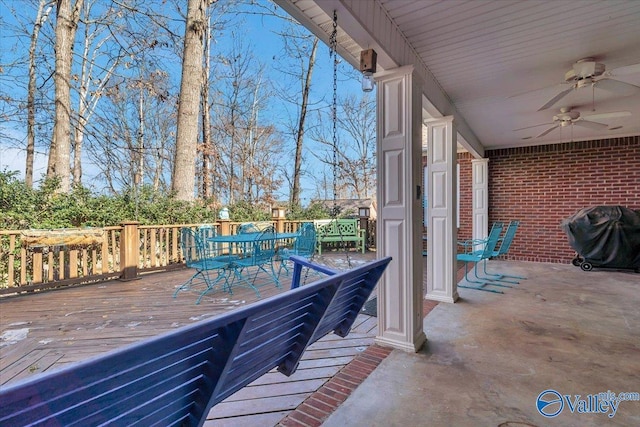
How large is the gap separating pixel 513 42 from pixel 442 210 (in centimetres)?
185

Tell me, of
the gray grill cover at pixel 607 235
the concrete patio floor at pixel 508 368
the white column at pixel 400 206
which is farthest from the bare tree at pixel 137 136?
the gray grill cover at pixel 607 235

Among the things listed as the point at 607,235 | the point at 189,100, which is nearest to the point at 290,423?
the point at 607,235

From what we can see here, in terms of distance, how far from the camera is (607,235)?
17.1 feet

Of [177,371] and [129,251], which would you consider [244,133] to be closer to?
[129,251]

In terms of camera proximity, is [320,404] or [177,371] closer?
[177,371]

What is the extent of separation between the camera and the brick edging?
1641 mm

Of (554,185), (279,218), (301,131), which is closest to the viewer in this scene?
(554,185)

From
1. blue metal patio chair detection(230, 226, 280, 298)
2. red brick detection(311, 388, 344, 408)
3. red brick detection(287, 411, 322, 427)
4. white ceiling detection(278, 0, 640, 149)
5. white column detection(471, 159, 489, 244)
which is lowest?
red brick detection(287, 411, 322, 427)

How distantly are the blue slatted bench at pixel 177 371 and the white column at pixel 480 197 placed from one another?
19.7 ft

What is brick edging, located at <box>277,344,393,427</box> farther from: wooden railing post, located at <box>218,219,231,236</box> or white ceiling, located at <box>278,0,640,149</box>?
wooden railing post, located at <box>218,219,231,236</box>

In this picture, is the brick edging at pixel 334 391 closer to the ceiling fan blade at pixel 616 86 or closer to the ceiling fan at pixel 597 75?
the ceiling fan at pixel 597 75

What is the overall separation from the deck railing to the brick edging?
4.09 meters

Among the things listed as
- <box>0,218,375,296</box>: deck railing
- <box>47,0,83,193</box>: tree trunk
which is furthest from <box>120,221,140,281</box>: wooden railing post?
<box>47,0,83,193</box>: tree trunk

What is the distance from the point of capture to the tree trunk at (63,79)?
597 cm
